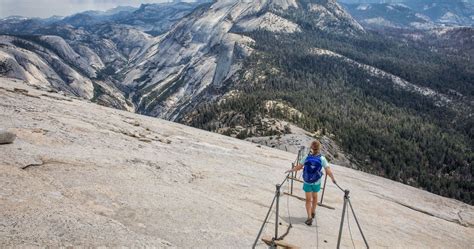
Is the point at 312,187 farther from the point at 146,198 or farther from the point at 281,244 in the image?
the point at 146,198

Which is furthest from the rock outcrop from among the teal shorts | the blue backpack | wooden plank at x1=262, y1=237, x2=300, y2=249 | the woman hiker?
the blue backpack

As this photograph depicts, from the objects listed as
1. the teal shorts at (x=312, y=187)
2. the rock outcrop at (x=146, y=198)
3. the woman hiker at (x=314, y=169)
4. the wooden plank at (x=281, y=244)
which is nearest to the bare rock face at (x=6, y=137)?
the rock outcrop at (x=146, y=198)

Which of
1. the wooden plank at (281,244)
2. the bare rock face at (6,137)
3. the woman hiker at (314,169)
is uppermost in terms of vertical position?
the woman hiker at (314,169)

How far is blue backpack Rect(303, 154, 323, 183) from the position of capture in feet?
61.9

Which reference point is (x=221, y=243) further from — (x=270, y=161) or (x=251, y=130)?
(x=251, y=130)

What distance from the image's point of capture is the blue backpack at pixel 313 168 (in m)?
18.9

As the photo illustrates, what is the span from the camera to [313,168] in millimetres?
18969

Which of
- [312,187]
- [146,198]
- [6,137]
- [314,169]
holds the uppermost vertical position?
[314,169]

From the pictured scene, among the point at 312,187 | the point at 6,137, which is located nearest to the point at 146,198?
the point at 312,187

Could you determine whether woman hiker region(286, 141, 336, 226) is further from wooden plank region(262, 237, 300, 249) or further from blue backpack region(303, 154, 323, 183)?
wooden plank region(262, 237, 300, 249)

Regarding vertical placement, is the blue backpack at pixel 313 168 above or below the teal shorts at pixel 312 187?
above

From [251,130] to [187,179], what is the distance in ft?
403

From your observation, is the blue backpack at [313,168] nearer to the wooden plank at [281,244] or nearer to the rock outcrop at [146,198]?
the rock outcrop at [146,198]

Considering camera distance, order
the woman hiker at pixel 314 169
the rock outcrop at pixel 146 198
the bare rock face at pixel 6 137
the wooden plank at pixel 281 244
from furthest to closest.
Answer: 1. the bare rock face at pixel 6 137
2. the woman hiker at pixel 314 169
3. the wooden plank at pixel 281 244
4. the rock outcrop at pixel 146 198
